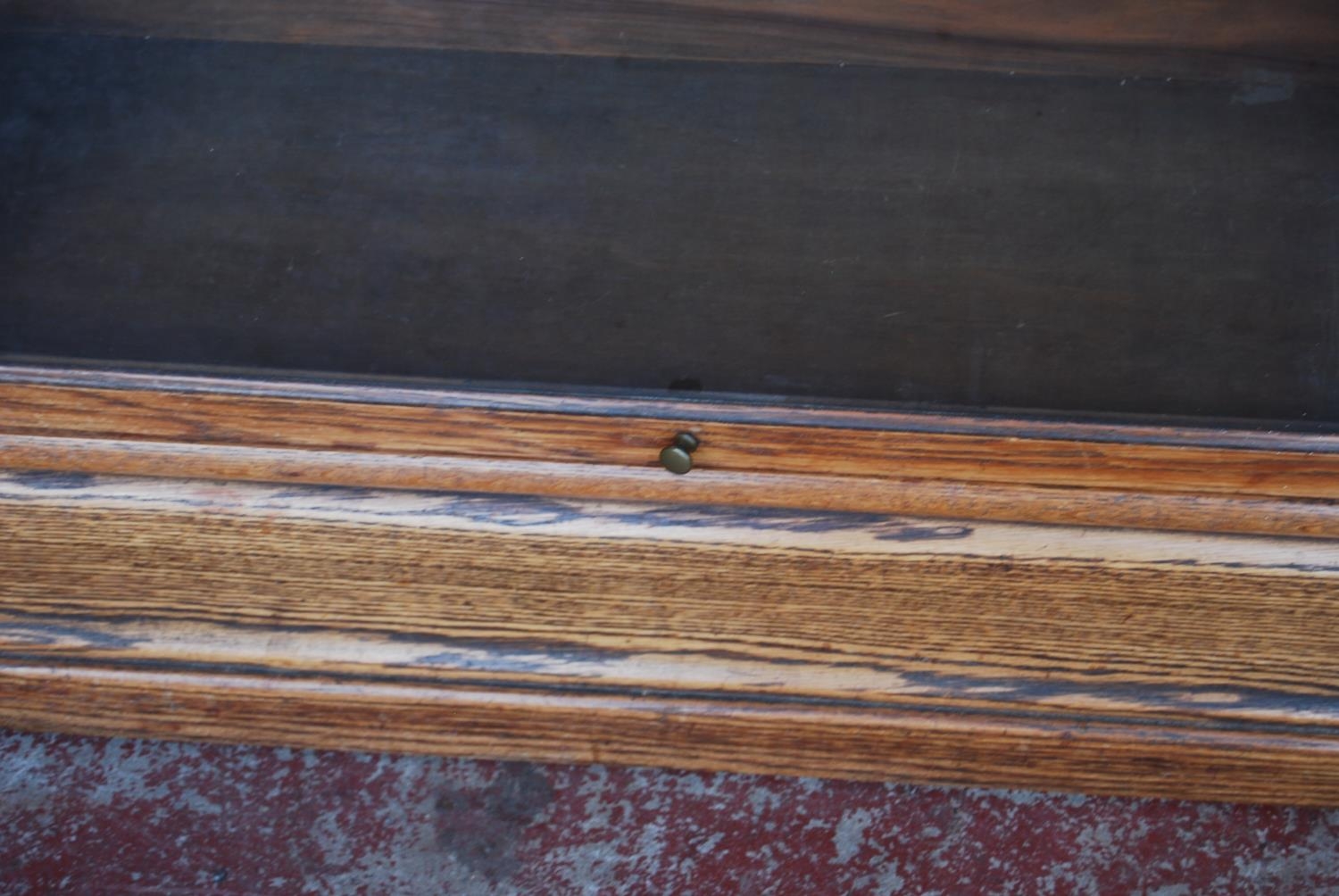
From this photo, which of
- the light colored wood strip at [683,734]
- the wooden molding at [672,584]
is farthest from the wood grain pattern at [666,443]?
the light colored wood strip at [683,734]

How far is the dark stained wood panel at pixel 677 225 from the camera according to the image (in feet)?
3.12

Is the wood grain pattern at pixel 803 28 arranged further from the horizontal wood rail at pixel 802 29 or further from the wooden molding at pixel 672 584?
the wooden molding at pixel 672 584

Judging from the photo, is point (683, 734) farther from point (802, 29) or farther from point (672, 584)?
point (802, 29)

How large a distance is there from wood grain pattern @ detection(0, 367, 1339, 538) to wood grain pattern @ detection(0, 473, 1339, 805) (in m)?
0.04

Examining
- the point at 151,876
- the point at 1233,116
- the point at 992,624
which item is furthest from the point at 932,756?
the point at 151,876

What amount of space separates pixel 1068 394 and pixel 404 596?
68cm

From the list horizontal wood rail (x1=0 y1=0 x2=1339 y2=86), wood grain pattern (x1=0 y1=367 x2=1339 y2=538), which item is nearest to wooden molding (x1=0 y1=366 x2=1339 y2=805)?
wood grain pattern (x1=0 y1=367 x2=1339 y2=538)

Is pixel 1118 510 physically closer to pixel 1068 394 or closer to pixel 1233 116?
pixel 1068 394

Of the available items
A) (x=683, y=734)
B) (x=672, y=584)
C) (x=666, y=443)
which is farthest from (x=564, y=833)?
(x=666, y=443)

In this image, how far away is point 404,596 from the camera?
3.87ft

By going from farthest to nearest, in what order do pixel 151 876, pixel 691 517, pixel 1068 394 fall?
pixel 151 876 → pixel 691 517 → pixel 1068 394

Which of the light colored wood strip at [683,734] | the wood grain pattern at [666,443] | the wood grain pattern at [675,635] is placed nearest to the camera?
the wood grain pattern at [666,443]

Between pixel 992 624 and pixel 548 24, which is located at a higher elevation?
pixel 548 24

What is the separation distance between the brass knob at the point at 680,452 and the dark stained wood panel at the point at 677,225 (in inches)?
2.0
